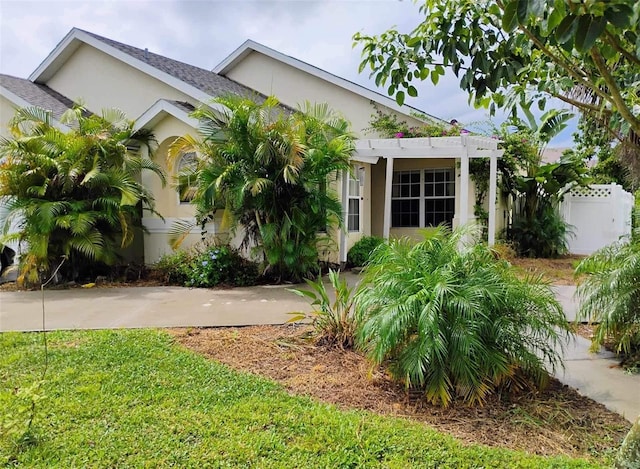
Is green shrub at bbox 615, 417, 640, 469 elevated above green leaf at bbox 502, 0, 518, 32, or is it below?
below

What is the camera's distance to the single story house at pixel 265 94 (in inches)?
452

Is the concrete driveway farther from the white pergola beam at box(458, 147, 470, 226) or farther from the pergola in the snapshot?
the white pergola beam at box(458, 147, 470, 226)

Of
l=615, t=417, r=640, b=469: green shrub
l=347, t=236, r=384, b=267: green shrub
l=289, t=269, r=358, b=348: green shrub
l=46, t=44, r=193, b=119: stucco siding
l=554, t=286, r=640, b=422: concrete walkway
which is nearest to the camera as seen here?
l=615, t=417, r=640, b=469: green shrub

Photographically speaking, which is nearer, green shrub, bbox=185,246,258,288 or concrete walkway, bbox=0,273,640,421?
concrete walkway, bbox=0,273,640,421

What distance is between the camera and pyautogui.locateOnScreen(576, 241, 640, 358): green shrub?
15.4 ft

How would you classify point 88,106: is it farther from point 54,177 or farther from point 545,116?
point 545,116

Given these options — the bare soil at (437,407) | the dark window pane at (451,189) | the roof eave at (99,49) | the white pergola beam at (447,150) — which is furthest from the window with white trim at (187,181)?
the dark window pane at (451,189)

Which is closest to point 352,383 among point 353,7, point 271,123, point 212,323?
point 212,323

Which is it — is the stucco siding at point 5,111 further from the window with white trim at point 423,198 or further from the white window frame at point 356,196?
the window with white trim at point 423,198

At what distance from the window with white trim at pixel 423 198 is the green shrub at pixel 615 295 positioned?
8.67 meters

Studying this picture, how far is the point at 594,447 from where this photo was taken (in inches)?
133

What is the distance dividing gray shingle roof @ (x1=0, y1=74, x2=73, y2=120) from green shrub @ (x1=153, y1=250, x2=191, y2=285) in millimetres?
6154

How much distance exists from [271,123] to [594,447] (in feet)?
26.2

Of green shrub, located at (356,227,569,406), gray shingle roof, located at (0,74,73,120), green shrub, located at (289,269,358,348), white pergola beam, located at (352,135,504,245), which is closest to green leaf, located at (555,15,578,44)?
green shrub, located at (356,227,569,406)
